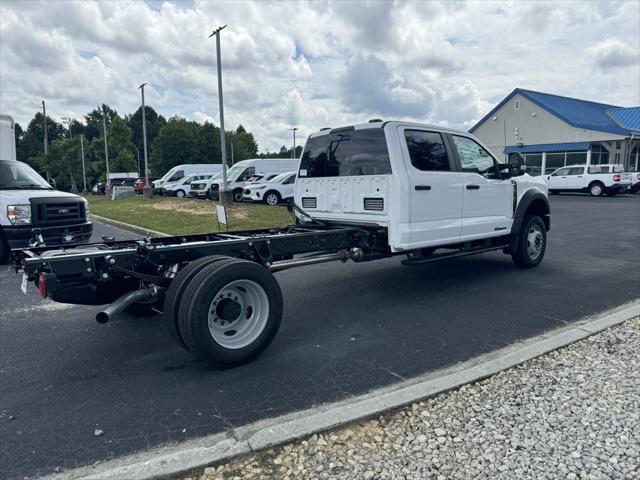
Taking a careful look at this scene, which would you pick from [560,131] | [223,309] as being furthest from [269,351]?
[560,131]

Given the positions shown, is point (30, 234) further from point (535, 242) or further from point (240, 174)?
point (240, 174)

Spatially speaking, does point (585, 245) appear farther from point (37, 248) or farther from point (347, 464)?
point (37, 248)

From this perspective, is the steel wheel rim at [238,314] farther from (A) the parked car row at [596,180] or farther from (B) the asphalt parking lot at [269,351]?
(A) the parked car row at [596,180]

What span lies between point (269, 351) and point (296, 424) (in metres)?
1.44

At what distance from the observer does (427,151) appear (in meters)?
6.11

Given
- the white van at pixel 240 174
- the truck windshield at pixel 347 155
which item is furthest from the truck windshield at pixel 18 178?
the white van at pixel 240 174

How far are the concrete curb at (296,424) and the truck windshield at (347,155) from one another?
8.60 feet

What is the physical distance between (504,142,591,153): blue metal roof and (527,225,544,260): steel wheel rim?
28.8 m

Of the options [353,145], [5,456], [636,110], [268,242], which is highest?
[636,110]

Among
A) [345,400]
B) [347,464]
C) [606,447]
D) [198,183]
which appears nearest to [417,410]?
[345,400]

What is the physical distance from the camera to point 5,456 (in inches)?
112

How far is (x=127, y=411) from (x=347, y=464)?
1.62m

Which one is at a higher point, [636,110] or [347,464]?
[636,110]

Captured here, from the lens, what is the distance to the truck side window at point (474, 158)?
21.6ft
